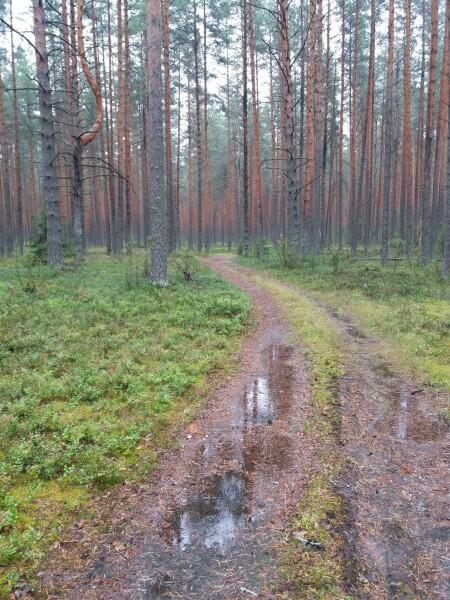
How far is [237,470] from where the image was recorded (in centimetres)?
438

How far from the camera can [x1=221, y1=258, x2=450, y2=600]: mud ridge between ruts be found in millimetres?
3020

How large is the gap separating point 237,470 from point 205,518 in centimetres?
79

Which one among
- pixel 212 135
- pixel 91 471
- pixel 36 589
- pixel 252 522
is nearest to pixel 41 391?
pixel 91 471

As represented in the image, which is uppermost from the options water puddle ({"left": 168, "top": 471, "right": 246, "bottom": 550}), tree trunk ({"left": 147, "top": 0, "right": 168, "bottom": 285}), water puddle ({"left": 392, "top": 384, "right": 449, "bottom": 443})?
tree trunk ({"left": 147, "top": 0, "right": 168, "bottom": 285})

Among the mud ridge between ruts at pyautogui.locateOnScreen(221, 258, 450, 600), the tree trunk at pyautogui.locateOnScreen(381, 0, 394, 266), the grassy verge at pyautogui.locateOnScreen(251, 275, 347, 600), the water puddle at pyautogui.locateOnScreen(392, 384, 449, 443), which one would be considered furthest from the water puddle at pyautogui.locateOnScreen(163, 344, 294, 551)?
the tree trunk at pyautogui.locateOnScreen(381, 0, 394, 266)

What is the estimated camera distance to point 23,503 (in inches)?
145

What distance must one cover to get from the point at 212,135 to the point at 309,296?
43507 millimetres

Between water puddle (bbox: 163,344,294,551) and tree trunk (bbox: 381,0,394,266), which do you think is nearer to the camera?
water puddle (bbox: 163,344,294,551)

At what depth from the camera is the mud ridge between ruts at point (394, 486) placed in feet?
9.91

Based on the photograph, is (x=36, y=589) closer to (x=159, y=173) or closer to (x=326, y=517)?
(x=326, y=517)

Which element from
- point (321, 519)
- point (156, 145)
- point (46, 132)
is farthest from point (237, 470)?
point (46, 132)

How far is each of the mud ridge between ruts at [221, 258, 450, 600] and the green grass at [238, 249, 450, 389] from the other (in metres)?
0.83

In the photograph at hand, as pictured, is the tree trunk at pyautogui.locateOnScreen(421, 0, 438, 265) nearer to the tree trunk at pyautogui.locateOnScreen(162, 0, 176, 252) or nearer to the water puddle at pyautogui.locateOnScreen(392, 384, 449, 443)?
the tree trunk at pyautogui.locateOnScreen(162, 0, 176, 252)

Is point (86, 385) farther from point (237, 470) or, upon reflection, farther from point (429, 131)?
point (429, 131)
